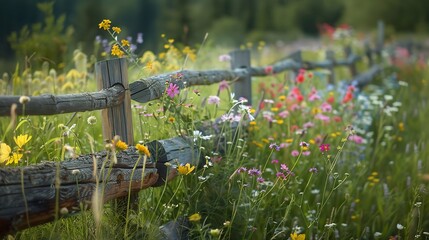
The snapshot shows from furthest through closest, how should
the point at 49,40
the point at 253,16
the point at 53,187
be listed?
the point at 253,16
the point at 49,40
the point at 53,187

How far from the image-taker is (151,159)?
2.79 metres

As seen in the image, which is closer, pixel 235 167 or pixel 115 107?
pixel 115 107

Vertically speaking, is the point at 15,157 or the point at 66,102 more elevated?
the point at 66,102

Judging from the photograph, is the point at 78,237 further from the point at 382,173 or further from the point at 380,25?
the point at 380,25

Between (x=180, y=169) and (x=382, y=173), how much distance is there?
2.57m

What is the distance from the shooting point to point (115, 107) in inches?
110

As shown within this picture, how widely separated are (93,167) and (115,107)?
454mm

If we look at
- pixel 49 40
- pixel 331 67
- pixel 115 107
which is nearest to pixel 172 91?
pixel 115 107

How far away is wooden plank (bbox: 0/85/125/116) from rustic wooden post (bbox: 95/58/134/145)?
38 mm

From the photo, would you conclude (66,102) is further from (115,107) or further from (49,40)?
(49,40)

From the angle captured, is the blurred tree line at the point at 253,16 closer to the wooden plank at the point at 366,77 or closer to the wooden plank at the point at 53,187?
the wooden plank at the point at 366,77

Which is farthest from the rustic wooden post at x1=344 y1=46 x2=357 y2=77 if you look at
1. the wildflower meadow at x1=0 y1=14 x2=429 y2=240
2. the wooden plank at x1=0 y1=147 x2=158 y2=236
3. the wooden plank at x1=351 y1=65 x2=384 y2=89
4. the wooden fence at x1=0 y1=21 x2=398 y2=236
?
the wooden plank at x1=0 y1=147 x2=158 y2=236

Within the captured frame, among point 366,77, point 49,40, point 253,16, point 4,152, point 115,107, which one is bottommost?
point 366,77

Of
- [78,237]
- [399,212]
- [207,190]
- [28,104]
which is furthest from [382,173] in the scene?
[28,104]
